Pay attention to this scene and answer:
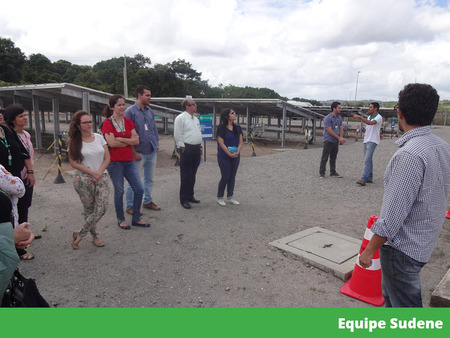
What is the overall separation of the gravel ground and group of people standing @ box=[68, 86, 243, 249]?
1.02 ft

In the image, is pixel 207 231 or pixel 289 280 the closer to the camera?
pixel 289 280

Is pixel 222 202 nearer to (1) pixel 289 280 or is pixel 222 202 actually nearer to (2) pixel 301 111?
(1) pixel 289 280

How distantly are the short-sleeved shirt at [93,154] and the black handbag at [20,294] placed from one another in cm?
236

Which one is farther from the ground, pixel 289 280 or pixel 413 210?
pixel 413 210

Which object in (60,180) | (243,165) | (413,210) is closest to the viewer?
(413,210)

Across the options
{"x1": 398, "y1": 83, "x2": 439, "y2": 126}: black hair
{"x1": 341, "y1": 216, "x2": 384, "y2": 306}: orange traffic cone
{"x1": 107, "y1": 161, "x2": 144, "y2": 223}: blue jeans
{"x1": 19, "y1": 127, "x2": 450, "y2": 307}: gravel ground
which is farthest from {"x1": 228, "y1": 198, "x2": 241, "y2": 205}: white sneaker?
{"x1": 398, "y1": 83, "x2": 439, "y2": 126}: black hair

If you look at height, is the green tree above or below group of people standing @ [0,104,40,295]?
above

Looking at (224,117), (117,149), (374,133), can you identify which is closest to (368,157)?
(374,133)

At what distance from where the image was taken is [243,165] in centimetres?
1149

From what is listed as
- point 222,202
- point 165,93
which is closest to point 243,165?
point 222,202

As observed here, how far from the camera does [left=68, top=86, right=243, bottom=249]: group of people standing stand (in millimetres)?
4215

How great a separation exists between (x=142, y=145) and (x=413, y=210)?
14.6 feet

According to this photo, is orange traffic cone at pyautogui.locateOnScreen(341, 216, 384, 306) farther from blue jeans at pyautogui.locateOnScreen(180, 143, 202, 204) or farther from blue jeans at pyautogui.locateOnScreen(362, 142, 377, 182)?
blue jeans at pyautogui.locateOnScreen(362, 142, 377, 182)

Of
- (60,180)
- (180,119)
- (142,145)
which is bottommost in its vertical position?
(60,180)
